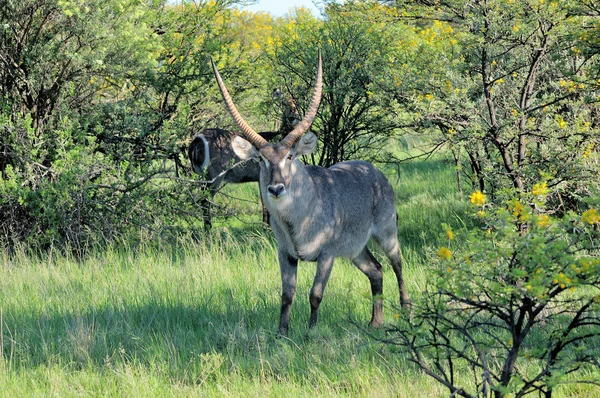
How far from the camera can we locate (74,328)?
5.52 metres

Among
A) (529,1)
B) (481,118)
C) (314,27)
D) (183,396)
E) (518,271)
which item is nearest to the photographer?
(518,271)

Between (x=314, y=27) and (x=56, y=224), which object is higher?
(x=314, y=27)

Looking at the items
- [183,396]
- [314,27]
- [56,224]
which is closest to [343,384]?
[183,396]

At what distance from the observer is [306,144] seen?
596 cm

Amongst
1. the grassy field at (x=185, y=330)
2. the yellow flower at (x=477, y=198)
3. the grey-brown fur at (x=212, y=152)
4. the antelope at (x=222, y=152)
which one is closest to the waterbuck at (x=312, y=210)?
the grassy field at (x=185, y=330)

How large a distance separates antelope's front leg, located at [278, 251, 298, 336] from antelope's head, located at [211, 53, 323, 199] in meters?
0.60

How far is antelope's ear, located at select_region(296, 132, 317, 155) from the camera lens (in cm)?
587

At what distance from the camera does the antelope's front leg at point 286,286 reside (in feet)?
18.8

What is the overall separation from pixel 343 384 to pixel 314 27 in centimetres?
627

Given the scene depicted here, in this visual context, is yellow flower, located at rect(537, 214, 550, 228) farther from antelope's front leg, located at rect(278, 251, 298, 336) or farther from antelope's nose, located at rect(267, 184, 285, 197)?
antelope's front leg, located at rect(278, 251, 298, 336)

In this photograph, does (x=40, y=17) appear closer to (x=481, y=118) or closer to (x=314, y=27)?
(x=314, y=27)

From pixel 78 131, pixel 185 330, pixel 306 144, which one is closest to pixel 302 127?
pixel 306 144

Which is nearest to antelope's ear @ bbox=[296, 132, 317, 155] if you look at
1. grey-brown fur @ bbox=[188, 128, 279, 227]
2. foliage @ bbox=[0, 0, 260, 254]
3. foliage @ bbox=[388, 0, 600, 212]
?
foliage @ bbox=[388, 0, 600, 212]

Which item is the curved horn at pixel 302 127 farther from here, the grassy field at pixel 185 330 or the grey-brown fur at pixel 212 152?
the grey-brown fur at pixel 212 152
